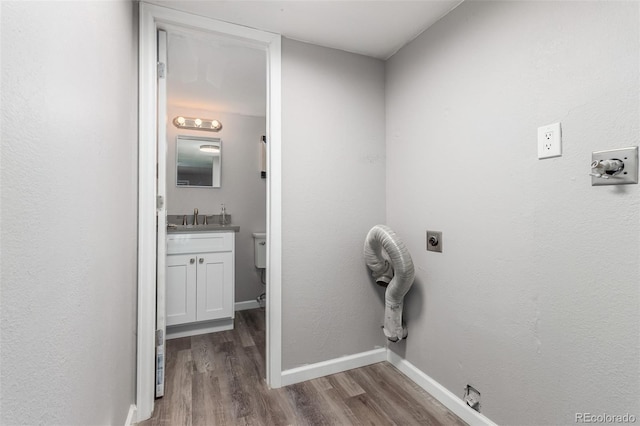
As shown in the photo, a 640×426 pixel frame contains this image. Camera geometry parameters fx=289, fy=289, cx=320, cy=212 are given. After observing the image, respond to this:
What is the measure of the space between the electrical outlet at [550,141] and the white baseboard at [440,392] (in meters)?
1.25

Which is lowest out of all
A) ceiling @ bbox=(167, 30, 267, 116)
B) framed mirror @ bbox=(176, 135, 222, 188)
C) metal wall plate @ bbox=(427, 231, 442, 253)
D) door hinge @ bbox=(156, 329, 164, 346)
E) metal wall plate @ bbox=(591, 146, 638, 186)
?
door hinge @ bbox=(156, 329, 164, 346)

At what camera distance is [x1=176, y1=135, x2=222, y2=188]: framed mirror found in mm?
3059

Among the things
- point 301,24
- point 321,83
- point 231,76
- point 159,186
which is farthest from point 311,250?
point 231,76

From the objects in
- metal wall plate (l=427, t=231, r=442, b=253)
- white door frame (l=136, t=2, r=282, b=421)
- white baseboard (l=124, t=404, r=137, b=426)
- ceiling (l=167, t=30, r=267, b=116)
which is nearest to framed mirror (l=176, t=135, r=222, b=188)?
ceiling (l=167, t=30, r=267, b=116)

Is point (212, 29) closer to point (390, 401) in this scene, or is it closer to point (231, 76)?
point (231, 76)

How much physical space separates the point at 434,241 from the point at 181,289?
206 centimetres

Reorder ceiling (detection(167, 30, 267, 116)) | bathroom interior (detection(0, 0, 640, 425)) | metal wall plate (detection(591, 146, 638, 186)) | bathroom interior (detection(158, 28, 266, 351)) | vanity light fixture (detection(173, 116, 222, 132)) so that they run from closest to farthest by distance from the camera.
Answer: bathroom interior (detection(0, 0, 640, 425))
metal wall plate (detection(591, 146, 638, 186))
ceiling (detection(167, 30, 267, 116))
bathroom interior (detection(158, 28, 266, 351))
vanity light fixture (detection(173, 116, 222, 132))

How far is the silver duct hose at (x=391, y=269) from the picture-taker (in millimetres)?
1717

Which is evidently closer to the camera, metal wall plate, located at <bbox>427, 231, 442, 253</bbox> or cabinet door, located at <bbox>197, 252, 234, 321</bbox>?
metal wall plate, located at <bbox>427, 231, 442, 253</bbox>

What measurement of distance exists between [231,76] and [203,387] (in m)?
2.29

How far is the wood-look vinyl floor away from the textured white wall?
3.86 ft

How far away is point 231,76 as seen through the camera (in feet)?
7.88

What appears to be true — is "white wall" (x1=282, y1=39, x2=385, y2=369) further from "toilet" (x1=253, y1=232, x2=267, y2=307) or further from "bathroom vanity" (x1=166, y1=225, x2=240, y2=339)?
"toilet" (x1=253, y1=232, x2=267, y2=307)

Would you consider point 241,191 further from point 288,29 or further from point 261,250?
point 288,29
